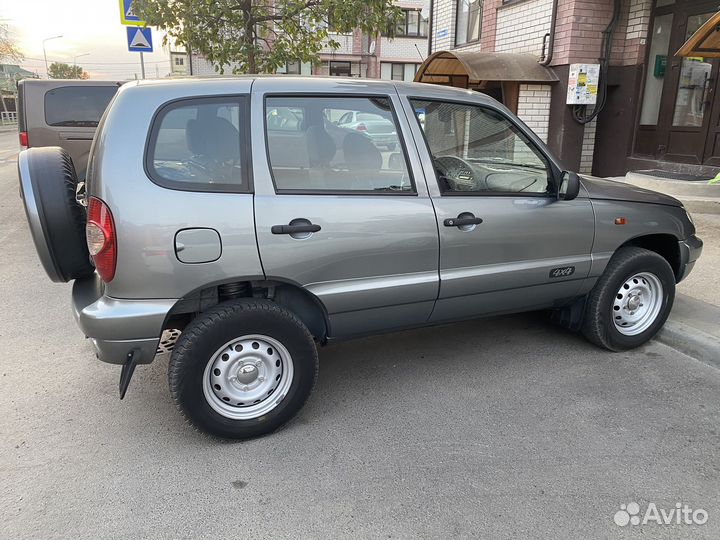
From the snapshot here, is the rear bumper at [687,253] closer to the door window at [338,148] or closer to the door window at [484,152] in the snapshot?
the door window at [484,152]

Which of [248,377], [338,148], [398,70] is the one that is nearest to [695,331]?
[338,148]

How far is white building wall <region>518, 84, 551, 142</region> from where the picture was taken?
34.1 feet

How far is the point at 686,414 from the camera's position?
11.0 ft

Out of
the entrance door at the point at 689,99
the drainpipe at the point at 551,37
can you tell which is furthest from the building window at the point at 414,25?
the entrance door at the point at 689,99

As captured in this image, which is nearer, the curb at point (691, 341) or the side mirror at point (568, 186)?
the side mirror at point (568, 186)

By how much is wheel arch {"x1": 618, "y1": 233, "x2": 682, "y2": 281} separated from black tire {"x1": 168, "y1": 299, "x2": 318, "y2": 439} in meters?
2.59

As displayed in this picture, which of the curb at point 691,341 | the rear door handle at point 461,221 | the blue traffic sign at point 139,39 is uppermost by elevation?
the blue traffic sign at point 139,39

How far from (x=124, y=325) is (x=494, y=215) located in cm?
219

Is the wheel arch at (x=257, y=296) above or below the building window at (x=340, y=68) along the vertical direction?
below

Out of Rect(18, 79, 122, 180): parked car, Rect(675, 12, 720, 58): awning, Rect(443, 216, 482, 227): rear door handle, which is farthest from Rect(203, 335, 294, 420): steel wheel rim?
Rect(675, 12, 720, 58): awning

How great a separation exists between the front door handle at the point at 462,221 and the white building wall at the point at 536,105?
25.7 feet

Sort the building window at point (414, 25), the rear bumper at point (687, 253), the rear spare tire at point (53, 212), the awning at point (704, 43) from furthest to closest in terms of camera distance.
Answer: the building window at point (414, 25) → the awning at point (704, 43) → the rear bumper at point (687, 253) → the rear spare tire at point (53, 212)

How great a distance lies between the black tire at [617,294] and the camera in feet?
13.1

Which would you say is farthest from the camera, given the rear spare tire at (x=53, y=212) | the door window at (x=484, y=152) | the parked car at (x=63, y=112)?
the parked car at (x=63, y=112)
